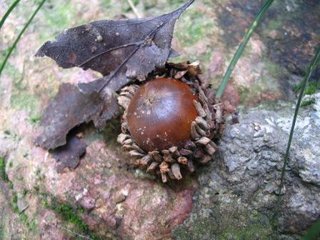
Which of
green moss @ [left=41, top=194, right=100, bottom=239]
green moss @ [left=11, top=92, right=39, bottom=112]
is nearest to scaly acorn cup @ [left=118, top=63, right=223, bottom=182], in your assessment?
green moss @ [left=41, top=194, right=100, bottom=239]

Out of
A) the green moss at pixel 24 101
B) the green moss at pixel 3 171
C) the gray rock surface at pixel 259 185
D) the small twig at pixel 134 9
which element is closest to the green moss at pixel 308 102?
the gray rock surface at pixel 259 185

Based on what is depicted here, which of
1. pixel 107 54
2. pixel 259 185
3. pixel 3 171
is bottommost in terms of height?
pixel 259 185

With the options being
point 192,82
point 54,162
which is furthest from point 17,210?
point 192,82

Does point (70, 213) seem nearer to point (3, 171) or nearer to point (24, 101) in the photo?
point (3, 171)

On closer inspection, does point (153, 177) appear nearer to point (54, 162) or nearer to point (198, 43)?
point (54, 162)

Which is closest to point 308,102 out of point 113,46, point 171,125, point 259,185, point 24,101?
point 259,185
